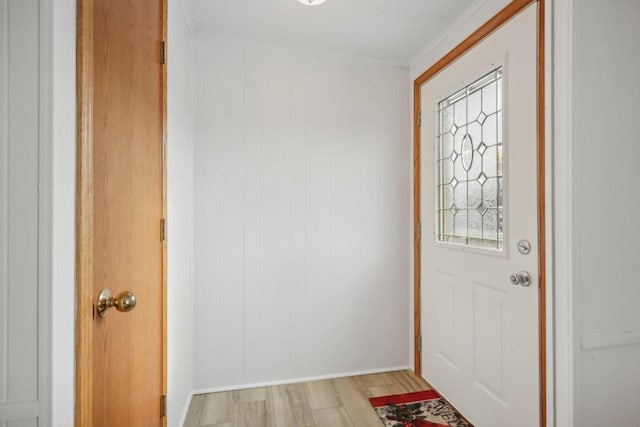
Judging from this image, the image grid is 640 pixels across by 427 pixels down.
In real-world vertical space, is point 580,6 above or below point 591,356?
above

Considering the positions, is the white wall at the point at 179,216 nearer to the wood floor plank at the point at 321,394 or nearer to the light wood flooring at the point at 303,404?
the light wood flooring at the point at 303,404

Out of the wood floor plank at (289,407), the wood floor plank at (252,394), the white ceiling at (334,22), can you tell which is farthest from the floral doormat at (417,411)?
the white ceiling at (334,22)

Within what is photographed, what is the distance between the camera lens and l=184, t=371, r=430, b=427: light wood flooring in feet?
6.04

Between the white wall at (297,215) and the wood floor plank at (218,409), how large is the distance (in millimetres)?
85

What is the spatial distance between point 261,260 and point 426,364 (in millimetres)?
1356

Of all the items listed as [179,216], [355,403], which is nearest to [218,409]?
[355,403]

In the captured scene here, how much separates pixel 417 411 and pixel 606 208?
1.46 metres

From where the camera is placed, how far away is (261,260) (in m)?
2.21

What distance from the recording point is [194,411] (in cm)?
192

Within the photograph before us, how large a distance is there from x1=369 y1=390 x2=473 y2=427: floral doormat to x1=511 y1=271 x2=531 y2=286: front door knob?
913 millimetres

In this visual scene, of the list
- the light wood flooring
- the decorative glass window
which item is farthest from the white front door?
the light wood flooring
